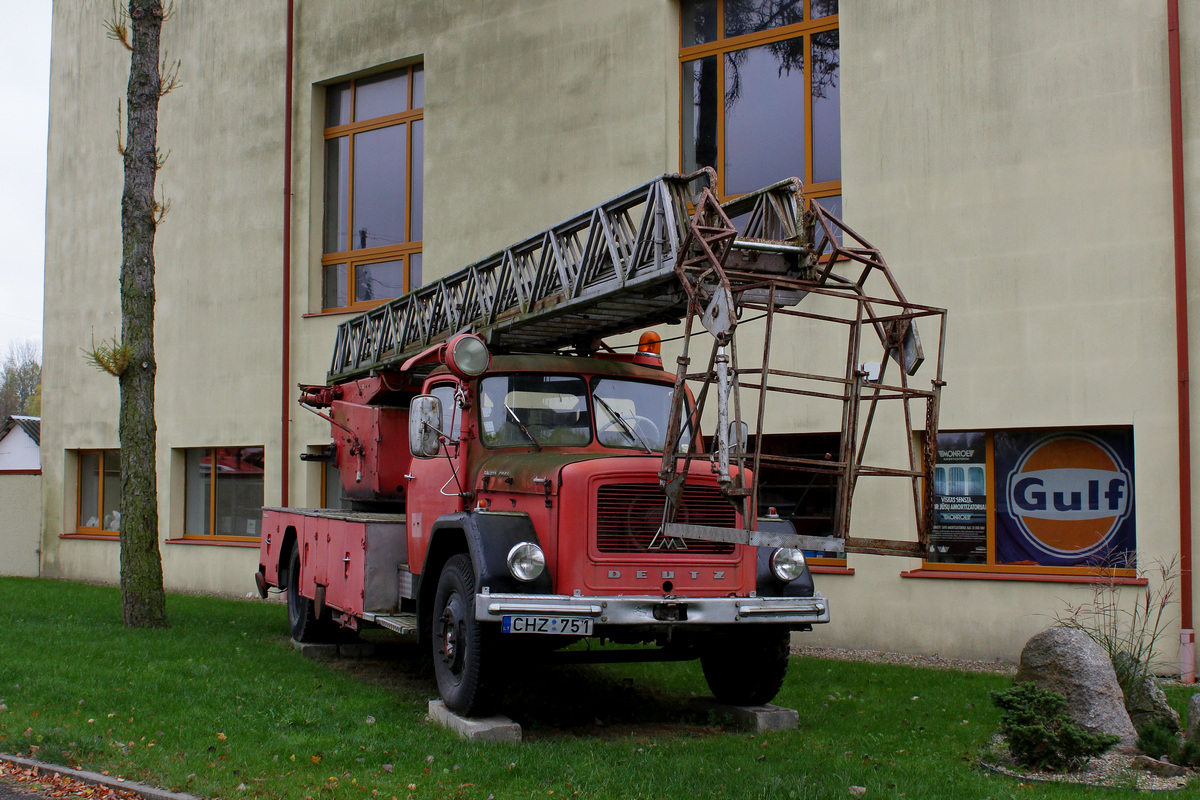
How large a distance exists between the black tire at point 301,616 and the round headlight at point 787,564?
4.82 m

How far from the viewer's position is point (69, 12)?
67.1 ft

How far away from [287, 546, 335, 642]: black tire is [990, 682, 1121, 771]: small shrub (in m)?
6.42

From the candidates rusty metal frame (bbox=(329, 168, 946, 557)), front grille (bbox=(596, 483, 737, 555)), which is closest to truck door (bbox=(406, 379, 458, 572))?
rusty metal frame (bbox=(329, 168, 946, 557))

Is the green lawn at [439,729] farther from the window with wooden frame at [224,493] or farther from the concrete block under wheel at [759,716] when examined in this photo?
the window with wooden frame at [224,493]

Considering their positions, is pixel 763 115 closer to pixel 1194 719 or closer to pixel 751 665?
pixel 751 665

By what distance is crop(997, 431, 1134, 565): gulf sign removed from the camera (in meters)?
10.6

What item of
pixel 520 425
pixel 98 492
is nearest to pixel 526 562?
pixel 520 425

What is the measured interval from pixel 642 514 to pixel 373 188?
36.8ft

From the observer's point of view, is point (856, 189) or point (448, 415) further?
point (856, 189)

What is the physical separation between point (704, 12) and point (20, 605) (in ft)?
37.3

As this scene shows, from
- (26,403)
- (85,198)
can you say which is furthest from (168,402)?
(26,403)

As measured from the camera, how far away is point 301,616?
439 inches

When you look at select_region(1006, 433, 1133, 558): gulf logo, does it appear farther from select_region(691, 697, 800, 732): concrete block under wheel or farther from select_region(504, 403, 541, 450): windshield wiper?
select_region(504, 403, 541, 450): windshield wiper

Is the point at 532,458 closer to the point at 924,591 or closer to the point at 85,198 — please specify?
the point at 924,591
